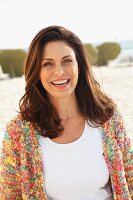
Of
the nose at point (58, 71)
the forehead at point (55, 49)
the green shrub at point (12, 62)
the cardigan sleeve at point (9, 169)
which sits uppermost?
the forehead at point (55, 49)

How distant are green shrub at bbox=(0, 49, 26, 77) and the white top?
821 inches

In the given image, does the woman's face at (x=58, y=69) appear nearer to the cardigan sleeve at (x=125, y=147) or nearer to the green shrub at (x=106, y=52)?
the cardigan sleeve at (x=125, y=147)

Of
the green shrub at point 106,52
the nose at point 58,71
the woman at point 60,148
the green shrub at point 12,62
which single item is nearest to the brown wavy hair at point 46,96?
the woman at point 60,148

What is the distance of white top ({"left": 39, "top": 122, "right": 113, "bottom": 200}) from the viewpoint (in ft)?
7.84

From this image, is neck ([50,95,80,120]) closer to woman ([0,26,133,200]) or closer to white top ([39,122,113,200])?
woman ([0,26,133,200])

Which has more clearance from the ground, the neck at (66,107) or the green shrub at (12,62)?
the neck at (66,107)

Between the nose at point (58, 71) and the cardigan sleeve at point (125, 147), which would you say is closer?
the nose at point (58, 71)

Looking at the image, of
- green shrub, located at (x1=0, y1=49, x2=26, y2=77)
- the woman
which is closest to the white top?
the woman

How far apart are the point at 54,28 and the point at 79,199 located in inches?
40.6

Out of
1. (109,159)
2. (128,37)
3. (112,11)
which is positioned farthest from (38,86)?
(128,37)

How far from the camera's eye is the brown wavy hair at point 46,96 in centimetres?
245

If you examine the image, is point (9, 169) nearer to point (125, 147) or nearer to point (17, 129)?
point (17, 129)

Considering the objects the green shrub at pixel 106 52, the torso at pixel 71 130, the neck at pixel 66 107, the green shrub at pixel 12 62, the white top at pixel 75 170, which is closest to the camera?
the white top at pixel 75 170

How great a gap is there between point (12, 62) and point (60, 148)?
69.0 feet
